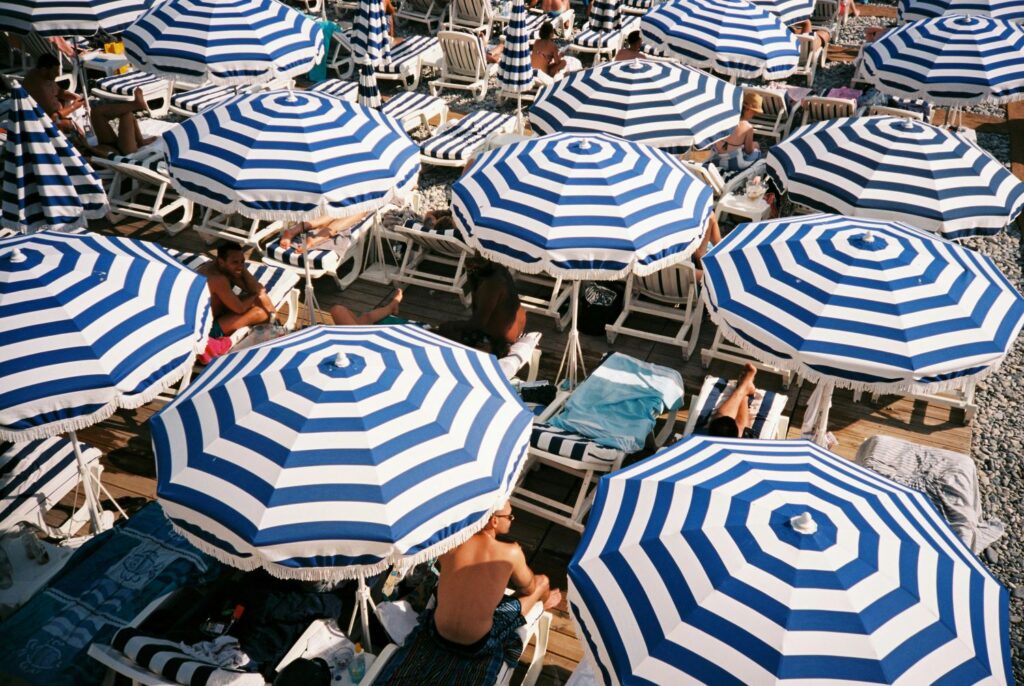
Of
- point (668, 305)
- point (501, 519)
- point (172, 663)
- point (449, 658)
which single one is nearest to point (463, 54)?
point (668, 305)

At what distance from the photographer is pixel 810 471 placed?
3.90 metres

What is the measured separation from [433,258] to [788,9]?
21.1 ft

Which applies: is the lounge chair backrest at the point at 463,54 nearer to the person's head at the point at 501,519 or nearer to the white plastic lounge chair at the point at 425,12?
the white plastic lounge chair at the point at 425,12

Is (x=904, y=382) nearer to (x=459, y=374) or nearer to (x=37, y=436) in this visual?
(x=459, y=374)

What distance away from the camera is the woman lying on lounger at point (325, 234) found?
7816 mm

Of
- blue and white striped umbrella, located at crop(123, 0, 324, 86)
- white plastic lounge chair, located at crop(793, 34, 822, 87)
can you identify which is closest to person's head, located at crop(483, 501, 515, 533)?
blue and white striped umbrella, located at crop(123, 0, 324, 86)

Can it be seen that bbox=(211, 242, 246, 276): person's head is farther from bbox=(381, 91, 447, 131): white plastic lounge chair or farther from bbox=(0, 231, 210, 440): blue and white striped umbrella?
bbox=(381, 91, 447, 131): white plastic lounge chair

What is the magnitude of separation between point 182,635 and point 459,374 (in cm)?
190

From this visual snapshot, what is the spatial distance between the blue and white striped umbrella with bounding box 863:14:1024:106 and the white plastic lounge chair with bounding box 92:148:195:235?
7454mm

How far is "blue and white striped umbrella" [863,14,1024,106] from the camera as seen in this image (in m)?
8.77

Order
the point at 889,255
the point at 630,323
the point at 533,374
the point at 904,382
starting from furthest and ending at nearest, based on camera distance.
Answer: the point at 630,323 → the point at 533,374 → the point at 889,255 → the point at 904,382

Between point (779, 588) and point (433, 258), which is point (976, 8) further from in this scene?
point (779, 588)

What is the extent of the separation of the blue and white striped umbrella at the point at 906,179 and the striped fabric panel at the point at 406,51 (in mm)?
6570

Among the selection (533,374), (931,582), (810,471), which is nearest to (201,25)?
(533,374)
